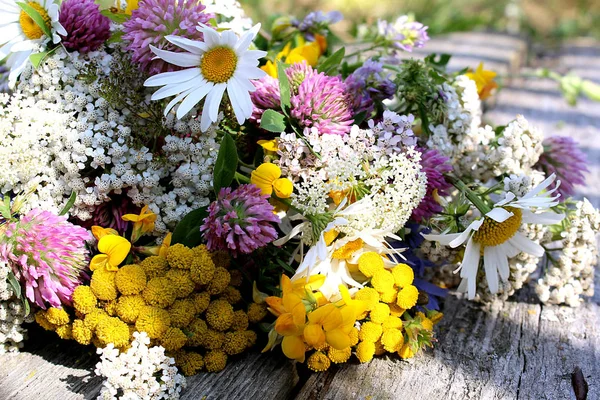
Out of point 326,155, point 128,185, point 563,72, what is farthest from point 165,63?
point 563,72

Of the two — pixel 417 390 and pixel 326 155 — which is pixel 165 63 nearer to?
pixel 326 155

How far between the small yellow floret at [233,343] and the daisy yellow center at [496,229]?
50cm

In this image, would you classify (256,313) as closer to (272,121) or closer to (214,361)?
(214,361)

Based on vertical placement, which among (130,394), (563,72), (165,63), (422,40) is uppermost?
(165,63)

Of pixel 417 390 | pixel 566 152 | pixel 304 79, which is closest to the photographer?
pixel 417 390

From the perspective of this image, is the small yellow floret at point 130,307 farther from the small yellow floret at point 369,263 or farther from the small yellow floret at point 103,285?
the small yellow floret at point 369,263

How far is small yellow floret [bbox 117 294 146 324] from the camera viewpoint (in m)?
1.14

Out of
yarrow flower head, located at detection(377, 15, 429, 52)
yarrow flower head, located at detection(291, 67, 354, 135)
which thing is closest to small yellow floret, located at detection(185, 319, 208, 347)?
yarrow flower head, located at detection(291, 67, 354, 135)

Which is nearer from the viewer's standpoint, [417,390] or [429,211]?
[417,390]

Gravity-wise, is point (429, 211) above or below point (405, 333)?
above

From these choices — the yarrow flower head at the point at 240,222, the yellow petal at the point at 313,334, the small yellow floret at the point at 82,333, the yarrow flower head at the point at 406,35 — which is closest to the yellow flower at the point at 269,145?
the yarrow flower head at the point at 240,222

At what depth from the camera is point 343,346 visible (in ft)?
3.64

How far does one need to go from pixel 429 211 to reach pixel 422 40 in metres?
0.58

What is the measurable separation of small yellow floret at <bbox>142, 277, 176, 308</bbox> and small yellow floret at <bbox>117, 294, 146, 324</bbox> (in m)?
0.01
